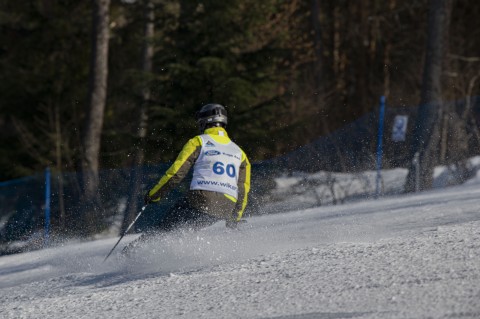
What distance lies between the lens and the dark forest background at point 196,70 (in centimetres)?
1833

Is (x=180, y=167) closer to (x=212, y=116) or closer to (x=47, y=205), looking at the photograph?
(x=212, y=116)

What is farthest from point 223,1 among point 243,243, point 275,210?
point 243,243

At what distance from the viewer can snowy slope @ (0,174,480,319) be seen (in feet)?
22.0

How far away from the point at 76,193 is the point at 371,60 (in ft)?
74.4

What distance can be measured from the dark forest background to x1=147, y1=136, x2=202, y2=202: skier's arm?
8.34 meters

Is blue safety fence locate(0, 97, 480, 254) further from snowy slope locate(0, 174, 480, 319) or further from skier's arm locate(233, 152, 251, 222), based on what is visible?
skier's arm locate(233, 152, 251, 222)

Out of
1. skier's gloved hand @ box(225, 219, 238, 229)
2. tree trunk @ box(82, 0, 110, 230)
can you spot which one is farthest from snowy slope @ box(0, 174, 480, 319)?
tree trunk @ box(82, 0, 110, 230)

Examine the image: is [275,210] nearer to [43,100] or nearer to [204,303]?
[204,303]

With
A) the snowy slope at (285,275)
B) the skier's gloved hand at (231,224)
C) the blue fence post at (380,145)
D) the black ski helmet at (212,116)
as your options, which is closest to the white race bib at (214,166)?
the black ski helmet at (212,116)

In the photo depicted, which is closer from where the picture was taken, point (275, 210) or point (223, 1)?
point (275, 210)

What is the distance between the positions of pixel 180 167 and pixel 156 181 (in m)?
6.86

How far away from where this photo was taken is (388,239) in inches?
361

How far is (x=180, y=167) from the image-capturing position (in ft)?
30.3

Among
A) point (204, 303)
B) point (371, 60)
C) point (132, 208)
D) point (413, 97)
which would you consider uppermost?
point (371, 60)
